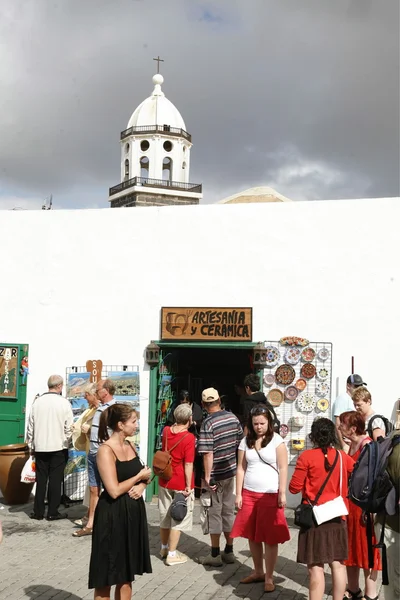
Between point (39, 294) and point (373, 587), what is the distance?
252 inches

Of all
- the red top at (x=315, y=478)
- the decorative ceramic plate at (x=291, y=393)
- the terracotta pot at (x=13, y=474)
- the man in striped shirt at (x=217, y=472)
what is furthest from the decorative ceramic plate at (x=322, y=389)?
the terracotta pot at (x=13, y=474)

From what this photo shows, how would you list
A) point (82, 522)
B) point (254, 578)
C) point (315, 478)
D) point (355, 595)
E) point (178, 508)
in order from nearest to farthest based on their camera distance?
point (315, 478)
point (355, 595)
point (254, 578)
point (178, 508)
point (82, 522)

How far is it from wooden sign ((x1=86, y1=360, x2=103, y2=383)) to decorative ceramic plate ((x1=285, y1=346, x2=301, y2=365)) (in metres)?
2.59

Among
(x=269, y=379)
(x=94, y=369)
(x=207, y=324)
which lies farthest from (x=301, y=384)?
(x=94, y=369)

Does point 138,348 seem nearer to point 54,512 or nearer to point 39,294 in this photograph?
point 39,294

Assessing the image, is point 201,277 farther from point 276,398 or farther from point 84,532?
point 84,532

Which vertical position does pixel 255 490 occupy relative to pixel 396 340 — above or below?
below

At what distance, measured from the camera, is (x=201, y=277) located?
407 inches

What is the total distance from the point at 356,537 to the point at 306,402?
3580 mm

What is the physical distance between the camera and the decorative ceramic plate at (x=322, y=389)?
9702 millimetres

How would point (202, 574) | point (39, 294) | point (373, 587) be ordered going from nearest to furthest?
point (373, 587)
point (202, 574)
point (39, 294)

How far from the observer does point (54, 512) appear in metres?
9.38

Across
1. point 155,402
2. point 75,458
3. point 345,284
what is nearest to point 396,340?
point 345,284

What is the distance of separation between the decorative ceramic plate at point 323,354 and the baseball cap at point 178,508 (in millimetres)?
3065
